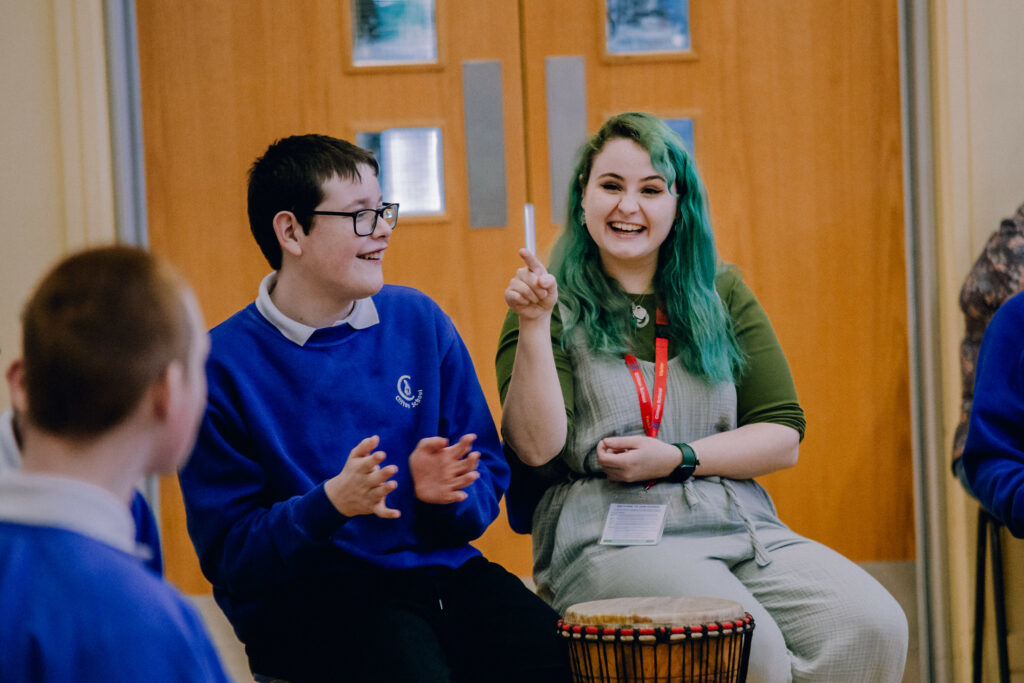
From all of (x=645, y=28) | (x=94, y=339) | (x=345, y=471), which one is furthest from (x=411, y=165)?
(x=94, y=339)

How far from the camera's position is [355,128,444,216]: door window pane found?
2963 millimetres

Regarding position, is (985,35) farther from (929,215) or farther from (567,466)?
(567,466)

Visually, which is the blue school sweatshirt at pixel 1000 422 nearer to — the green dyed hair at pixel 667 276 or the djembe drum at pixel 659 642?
the green dyed hair at pixel 667 276

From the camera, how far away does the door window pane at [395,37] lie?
2.96 m

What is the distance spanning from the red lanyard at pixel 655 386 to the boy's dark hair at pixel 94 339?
1.18m

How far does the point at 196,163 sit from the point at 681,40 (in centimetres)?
136

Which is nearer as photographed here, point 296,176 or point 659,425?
point 296,176

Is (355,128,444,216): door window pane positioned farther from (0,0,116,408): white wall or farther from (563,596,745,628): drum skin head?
(563,596,745,628): drum skin head

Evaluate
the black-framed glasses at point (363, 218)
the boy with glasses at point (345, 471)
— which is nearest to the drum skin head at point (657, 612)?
the boy with glasses at point (345, 471)

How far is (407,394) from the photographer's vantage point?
6.25 ft

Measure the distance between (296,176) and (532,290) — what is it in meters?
0.46

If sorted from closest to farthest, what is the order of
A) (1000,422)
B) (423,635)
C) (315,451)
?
1. (423,635)
2. (315,451)
3. (1000,422)

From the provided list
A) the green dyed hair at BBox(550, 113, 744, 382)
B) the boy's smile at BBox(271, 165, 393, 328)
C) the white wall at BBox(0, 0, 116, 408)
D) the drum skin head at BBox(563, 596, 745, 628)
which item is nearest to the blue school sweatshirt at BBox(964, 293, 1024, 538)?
the green dyed hair at BBox(550, 113, 744, 382)

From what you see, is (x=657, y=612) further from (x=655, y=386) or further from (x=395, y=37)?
(x=395, y=37)
